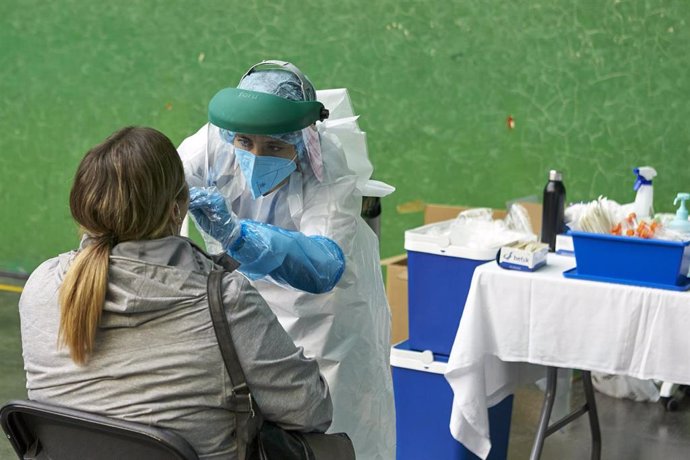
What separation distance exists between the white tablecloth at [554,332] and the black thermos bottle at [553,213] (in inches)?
7.1

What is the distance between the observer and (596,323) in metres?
2.56

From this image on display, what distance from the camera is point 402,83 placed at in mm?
4664

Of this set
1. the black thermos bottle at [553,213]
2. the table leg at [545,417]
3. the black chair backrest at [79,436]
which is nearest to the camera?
the black chair backrest at [79,436]

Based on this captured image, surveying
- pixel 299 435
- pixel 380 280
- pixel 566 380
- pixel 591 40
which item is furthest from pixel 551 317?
pixel 591 40

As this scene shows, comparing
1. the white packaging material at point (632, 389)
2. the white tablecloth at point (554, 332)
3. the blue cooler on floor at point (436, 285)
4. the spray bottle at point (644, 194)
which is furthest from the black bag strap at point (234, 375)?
the white packaging material at point (632, 389)

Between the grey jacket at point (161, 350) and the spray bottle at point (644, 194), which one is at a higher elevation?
the grey jacket at point (161, 350)

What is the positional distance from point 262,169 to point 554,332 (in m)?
0.96

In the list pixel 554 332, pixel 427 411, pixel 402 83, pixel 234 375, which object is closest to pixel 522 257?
pixel 554 332

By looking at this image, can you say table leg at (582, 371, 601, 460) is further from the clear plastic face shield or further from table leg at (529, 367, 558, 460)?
the clear plastic face shield

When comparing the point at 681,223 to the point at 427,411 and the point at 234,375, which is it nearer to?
the point at 427,411

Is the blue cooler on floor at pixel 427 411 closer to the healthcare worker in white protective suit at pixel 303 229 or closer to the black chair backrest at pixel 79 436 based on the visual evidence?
the healthcare worker in white protective suit at pixel 303 229

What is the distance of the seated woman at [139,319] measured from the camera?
152 cm

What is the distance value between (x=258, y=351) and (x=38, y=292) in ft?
1.22

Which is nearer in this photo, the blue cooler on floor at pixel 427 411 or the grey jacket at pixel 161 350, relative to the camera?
the grey jacket at pixel 161 350
